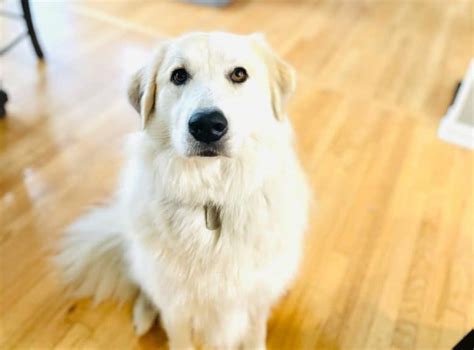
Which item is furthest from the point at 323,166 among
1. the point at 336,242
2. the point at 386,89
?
the point at 386,89

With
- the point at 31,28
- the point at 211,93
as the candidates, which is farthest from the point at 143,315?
the point at 31,28

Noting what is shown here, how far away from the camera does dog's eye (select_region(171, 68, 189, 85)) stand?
1159mm

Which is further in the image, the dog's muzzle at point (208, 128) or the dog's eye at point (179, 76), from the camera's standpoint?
the dog's eye at point (179, 76)

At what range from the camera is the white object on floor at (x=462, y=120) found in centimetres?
231

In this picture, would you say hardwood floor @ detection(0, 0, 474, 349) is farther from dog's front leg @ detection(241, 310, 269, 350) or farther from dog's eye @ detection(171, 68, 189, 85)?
dog's eye @ detection(171, 68, 189, 85)

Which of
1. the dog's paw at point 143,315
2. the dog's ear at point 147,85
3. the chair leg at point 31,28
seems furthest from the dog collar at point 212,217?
the chair leg at point 31,28

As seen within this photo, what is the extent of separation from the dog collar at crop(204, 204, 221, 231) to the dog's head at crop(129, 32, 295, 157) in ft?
0.56

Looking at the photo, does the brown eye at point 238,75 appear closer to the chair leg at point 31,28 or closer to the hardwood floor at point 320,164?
the hardwood floor at point 320,164

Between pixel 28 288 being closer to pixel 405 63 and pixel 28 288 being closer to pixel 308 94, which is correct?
pixel 308 94

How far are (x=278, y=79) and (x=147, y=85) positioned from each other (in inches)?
14.7

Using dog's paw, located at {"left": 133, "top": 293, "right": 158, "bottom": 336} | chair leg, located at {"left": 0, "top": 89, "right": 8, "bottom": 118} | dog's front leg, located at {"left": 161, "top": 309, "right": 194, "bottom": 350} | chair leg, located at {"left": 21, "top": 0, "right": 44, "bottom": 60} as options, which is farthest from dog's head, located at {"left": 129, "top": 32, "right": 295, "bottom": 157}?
chair leg, located at {"left": 21, "top": 0, "right": 44, "bottom": 60}

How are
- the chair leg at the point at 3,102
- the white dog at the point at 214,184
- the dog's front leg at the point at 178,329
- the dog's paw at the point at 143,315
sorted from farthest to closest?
the chair leg at the point at 3,102
the dog's paw at the point at 143,315
the dog's front leg at the point at 178,329
the white dog at the point at 214,184

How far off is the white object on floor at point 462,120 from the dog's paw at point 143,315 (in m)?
1.79

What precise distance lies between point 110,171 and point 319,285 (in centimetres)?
112
